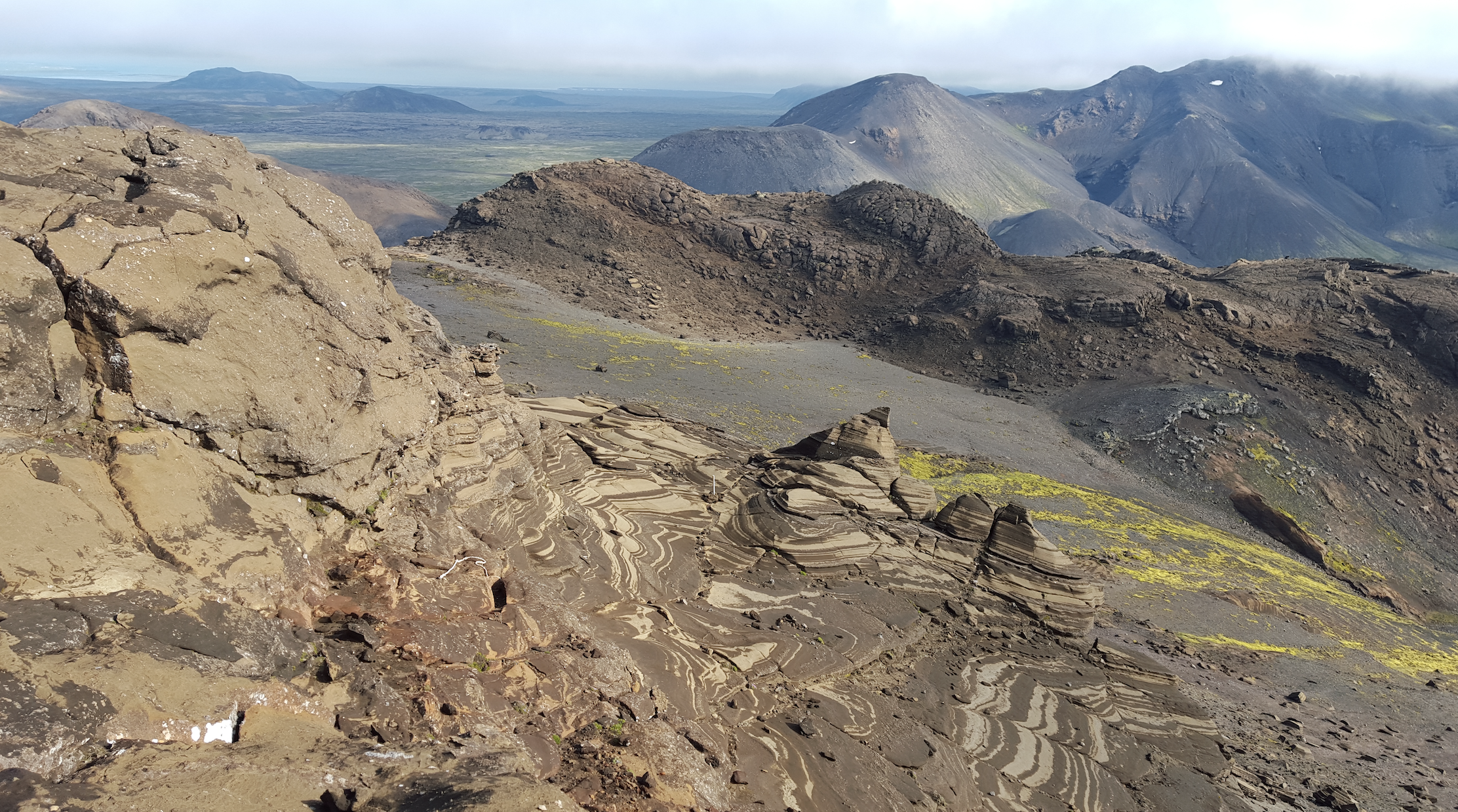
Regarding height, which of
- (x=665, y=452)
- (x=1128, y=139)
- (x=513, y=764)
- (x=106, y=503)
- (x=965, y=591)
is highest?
(x=1128, y=139)

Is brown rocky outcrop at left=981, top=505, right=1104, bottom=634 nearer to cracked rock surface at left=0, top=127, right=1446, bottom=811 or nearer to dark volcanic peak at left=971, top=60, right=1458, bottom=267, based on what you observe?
cracked rock surface at left=0, top=127, right=1446, bottom=811

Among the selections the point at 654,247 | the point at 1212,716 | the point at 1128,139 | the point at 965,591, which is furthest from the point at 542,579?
the point at 1128,139

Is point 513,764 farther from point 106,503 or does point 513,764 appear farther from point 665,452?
point 665,452

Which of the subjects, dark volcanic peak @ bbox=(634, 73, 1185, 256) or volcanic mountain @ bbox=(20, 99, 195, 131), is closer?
volcanic mountain @ bbox=(20, 99, 195, 131)

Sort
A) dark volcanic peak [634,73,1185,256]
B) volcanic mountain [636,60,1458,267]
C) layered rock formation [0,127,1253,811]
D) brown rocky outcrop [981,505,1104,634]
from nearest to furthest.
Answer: layered rock formation [0,127,1253,811] < brown rocky outcrop [981,505,1104,634] < dark volcanic peak [634,73,1185,256] < volcanic mountain [636,60,1458,267]

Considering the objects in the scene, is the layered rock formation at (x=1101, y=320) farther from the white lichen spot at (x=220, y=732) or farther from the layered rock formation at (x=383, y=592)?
the white lichen spot at (x=220, y=732)

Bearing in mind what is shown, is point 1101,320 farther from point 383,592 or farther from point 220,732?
point 220,732

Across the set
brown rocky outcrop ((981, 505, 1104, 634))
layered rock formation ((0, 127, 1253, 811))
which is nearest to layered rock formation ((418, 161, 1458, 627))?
brown rocky outcrop ((981, 505, 1104, 634))

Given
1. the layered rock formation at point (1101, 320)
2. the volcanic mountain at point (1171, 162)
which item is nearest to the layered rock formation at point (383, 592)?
the layered rock formation at point (1101, 320)

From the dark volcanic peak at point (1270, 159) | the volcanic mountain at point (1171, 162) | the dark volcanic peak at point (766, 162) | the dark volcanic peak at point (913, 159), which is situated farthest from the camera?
the dark volcanic peak at point (1270, 159)
